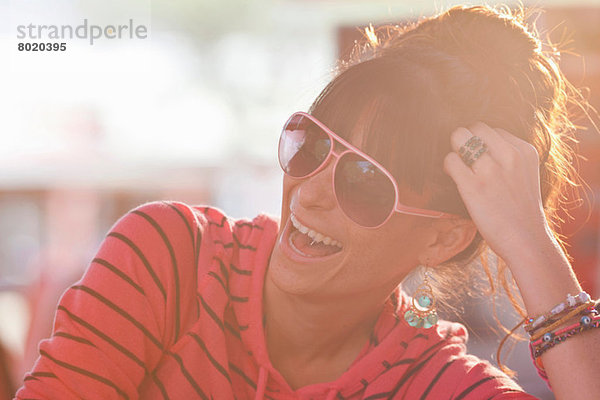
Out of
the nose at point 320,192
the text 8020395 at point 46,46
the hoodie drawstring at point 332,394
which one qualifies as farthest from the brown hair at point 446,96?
the text 8020395 at point 46,46

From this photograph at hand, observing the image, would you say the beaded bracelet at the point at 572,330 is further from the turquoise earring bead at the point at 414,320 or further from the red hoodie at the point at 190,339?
the turquoise earring bead at the point at 414,320

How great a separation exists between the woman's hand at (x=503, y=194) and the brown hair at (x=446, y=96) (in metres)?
0.08

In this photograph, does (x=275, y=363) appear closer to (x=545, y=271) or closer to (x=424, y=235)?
(x=424, y=235)

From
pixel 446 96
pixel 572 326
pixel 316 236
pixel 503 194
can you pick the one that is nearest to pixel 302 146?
pixel 316 236

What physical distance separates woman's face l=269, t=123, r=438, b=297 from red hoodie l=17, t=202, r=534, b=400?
13 cm

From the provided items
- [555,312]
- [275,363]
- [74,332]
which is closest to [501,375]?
[555,312]

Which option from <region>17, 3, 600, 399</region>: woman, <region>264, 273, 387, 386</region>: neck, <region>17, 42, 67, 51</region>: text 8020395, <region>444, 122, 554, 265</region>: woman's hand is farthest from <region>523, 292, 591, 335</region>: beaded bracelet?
<region>17, 42, 67, 51</region>: text 8020395

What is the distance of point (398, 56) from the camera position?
169 cm

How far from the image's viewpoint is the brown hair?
62.4 inches

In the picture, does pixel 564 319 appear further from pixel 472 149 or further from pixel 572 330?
pixel 472 149

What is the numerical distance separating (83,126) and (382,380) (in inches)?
241

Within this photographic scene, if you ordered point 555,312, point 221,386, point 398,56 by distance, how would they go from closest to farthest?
point 555,312, point 221,386, point 398,56

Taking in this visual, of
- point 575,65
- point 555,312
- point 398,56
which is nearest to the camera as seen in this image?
point 555,312

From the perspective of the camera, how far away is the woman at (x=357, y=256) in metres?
1.50
